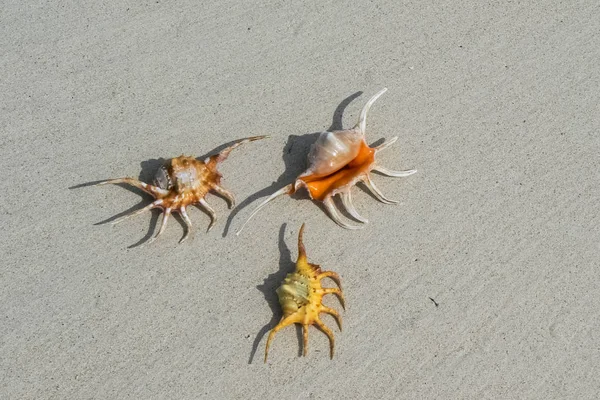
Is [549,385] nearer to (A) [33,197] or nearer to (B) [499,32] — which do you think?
(B) [499,32]

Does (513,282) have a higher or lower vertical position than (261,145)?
lower

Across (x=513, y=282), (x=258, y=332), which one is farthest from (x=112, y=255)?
(x=513, y=282)

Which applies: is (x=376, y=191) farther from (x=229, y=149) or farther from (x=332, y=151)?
(x=229, y=149)

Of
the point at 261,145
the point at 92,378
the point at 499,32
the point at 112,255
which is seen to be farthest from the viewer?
the point at 499,32

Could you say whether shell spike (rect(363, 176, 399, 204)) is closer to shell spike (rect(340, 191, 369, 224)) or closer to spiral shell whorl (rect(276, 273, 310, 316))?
shell spike (rect(340, 191, 369, 224))

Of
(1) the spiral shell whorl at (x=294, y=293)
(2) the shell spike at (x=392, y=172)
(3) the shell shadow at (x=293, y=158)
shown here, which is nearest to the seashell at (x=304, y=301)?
(1) the spiral shell whorl at (x=294, y=293)

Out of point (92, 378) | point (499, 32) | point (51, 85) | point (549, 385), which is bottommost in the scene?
point (549, 385)

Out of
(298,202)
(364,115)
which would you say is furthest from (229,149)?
(364,115)
